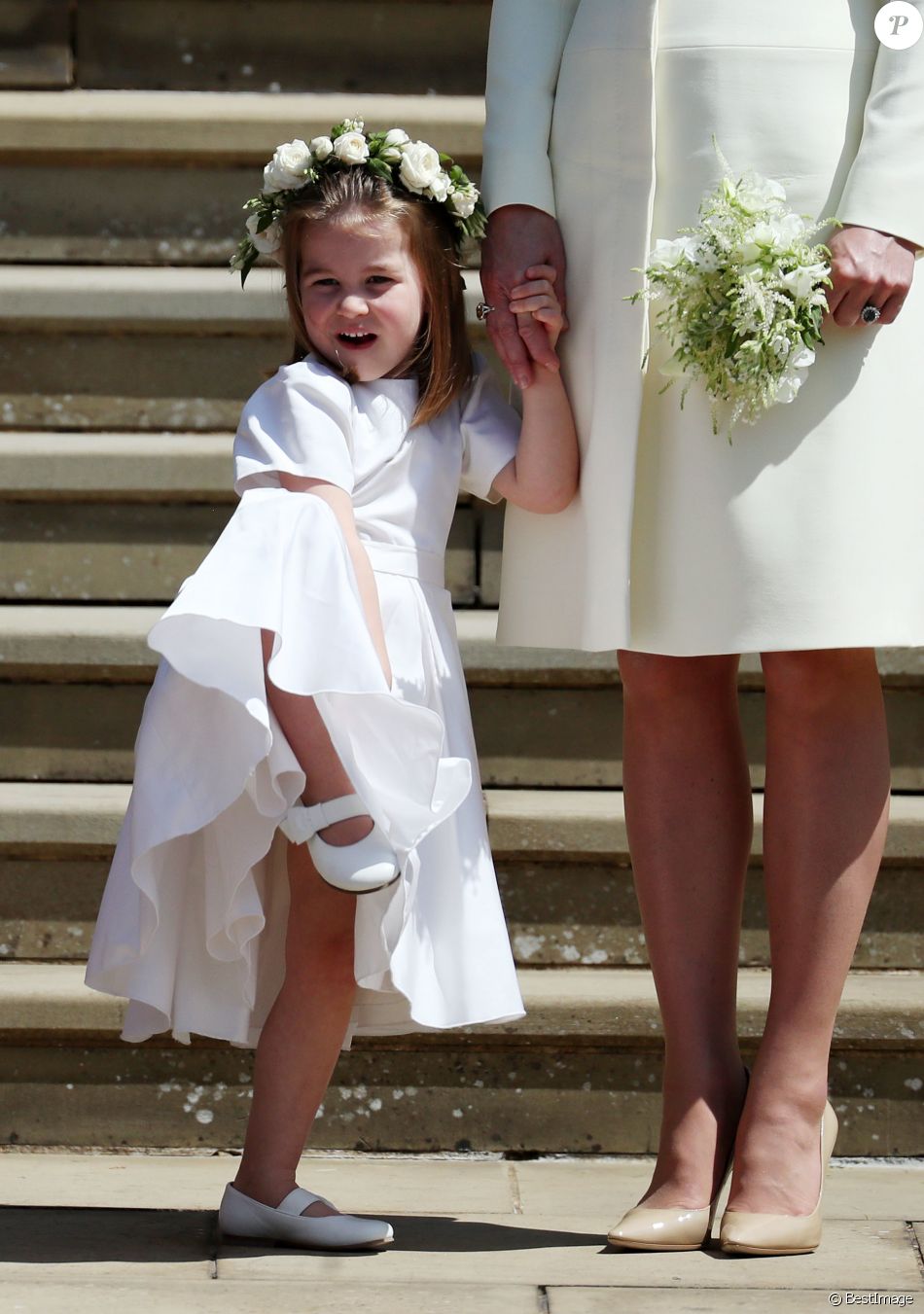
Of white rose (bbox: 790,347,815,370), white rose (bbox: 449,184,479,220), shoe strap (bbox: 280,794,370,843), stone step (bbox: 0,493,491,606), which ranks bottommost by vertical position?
stone step (bbox: 0,493,491,606)

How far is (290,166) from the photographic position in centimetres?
208

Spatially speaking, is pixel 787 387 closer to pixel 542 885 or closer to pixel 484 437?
pixel 484 437

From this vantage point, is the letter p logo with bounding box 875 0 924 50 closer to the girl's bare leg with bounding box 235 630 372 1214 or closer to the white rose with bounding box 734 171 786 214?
the white rose with bounding box 734 171 786 214

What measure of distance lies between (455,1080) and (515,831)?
1.28 feet

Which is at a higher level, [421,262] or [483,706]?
[421,262]

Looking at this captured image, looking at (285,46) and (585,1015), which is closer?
(585,1015)

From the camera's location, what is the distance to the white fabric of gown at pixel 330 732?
184cm

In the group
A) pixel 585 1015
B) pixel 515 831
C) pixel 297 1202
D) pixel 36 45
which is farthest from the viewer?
pixel 36 45

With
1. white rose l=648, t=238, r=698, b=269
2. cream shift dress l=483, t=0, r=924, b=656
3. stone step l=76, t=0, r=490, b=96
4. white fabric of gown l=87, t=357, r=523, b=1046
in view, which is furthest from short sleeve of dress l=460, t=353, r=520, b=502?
stone step l=76, t=0, r=490, b=96

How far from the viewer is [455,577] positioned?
2973 millimetres

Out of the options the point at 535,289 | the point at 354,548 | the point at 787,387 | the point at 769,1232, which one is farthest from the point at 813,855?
the point at 535,289

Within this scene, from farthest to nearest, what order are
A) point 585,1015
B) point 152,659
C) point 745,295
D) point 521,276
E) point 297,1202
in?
point 152,659, point 585,1015, point 521,276, point 297,1202, point 745,295

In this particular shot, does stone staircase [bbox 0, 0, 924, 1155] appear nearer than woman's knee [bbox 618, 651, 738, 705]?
No

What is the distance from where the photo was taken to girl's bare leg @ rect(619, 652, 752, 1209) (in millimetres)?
1979
